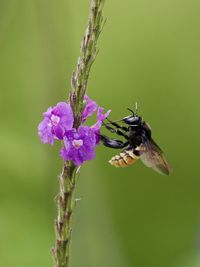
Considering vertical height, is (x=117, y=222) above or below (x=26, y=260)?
above

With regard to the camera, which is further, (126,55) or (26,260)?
(126,55)

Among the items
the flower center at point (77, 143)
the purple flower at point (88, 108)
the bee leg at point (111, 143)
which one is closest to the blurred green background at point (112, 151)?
the bee leg at point (111, 143)

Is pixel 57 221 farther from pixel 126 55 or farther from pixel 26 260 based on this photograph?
pixel 126 55

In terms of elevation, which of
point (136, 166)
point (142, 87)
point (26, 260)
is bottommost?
point (26, 260)

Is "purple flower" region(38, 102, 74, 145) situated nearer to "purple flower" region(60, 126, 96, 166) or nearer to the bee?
"purple flower" region(60, 126, 96, 166)

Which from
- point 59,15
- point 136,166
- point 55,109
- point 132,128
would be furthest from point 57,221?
point 136,166

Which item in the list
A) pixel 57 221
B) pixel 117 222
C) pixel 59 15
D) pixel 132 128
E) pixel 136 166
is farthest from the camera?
pixel 136 166

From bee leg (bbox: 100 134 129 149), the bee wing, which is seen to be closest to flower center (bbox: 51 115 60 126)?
bee leg (bbox: 100 134 129 149)

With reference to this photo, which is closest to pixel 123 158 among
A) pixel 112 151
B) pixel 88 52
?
pixel 88 52
